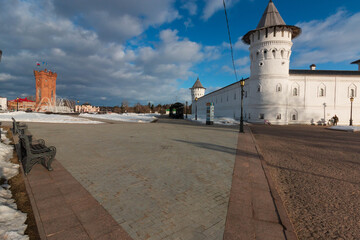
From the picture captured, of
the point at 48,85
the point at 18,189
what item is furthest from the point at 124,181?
the point at 48,85

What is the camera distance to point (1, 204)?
2.61m

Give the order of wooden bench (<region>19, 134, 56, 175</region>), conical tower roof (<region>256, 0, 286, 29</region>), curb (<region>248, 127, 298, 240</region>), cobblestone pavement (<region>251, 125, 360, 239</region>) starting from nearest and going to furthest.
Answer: curb (<region>248, 127, 298, 240</region>), cobblestone pavement (<region>251, 125, 360, 239</region>), wooden bench (<region>19, 134, 56, 175</region>), conical tower roof (<region>256, 0, 286, 29</region>)

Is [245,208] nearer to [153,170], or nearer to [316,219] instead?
[316,219]

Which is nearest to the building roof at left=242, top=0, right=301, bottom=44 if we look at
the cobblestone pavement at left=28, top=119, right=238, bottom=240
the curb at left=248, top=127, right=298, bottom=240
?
the cobblestone pavement at left=28, top=119, right=238, bottom=240

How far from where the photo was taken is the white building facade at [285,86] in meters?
30.9

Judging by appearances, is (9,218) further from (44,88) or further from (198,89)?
(44,88)

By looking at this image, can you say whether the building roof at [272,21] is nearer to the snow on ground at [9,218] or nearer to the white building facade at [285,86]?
the white building facade at [285,86]

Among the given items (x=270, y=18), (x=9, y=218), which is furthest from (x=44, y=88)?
(x=9, y=218)

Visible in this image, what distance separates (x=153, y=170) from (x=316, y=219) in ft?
11.1

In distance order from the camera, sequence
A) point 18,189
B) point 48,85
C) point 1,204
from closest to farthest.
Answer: point 1,204 < point 18,189 < point 48,85

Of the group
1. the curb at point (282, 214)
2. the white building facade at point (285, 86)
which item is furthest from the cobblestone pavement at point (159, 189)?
the white building facade at point (285, 86)

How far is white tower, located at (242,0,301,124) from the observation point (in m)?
30.7

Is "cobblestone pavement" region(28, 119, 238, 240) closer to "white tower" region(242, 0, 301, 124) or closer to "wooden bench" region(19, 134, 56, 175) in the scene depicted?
"wooden bench" region(19, 134, 56, 175)

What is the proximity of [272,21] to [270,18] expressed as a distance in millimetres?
857
